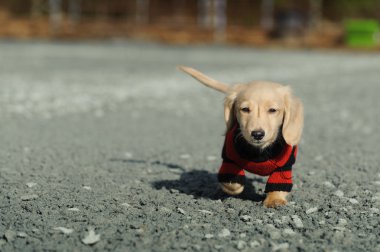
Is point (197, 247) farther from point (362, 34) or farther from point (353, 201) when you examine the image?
point (362, 34)

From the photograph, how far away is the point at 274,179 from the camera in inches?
180

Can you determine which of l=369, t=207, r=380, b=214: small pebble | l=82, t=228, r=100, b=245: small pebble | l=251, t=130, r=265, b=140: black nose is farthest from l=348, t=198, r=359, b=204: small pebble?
l=82, t=228, r=100, b=245: small pebble

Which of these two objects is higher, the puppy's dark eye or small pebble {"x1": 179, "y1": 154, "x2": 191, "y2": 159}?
the puppy's dark eye

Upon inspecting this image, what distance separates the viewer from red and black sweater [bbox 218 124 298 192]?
4547 millimetres

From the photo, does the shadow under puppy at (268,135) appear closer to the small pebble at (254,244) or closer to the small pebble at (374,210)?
the small pebble at (374,210)

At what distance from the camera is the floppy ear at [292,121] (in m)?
4.52

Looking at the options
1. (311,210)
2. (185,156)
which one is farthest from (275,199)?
(185,156)

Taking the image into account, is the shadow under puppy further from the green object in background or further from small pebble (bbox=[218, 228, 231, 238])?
the green object in background

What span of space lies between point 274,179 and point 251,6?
33.2 m

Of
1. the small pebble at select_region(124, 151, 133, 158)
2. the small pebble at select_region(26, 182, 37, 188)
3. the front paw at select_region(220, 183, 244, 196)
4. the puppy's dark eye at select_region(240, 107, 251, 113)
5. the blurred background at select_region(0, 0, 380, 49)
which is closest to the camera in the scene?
the puppy's dark eye at select_region(240, 107, 251, 113)

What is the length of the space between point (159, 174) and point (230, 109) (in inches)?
57.4

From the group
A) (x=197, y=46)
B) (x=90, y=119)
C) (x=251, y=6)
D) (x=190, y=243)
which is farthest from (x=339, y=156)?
(x=251, y=6)

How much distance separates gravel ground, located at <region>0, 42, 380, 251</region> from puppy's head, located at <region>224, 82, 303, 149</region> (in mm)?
616

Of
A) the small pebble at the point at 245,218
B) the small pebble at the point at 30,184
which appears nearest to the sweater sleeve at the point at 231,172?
the small pebble at the point at 245,218
